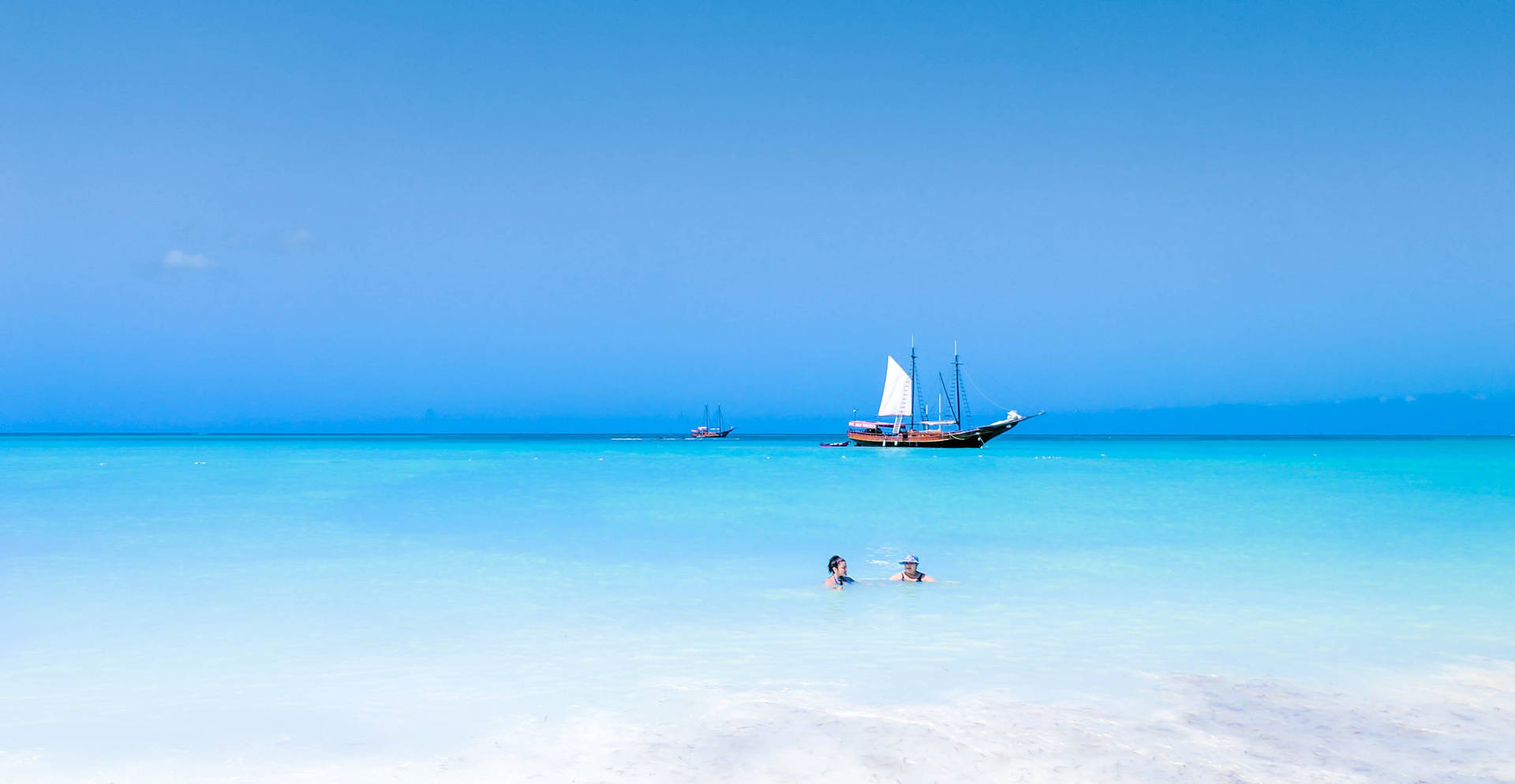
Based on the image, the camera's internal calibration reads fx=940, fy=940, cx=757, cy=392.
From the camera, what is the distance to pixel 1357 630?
951 centimetres

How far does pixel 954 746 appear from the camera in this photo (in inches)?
228

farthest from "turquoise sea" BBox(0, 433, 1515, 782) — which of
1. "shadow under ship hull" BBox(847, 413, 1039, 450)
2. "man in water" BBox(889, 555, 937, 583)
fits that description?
"shadow under ship hull" BBox(847, 413, 1039, 450)

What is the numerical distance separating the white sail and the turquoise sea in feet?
210

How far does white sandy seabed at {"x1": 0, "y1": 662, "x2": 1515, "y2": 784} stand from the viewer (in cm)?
537

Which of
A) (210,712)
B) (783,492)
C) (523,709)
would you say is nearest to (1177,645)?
(523,709)

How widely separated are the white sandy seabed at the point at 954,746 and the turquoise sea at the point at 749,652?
0.03 m

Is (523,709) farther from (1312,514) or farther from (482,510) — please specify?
(1312,514)

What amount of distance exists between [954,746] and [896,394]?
80.9m

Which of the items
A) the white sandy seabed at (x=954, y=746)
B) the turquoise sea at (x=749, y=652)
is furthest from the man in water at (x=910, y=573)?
the white sandy seabed at (x=954, y=746)

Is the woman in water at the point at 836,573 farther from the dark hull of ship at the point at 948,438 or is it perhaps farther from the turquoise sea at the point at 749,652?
the dark hull of ship at the point at 948,438

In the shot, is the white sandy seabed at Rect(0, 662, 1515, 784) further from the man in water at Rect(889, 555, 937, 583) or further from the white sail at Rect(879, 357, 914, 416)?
the white sail at Rect(879, 357, 914, 416)

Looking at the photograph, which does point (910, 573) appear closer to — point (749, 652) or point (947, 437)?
point (749, 652)

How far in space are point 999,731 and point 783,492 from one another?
85.1 ft

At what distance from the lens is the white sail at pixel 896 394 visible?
8475 centimetres
